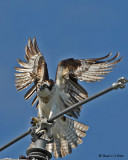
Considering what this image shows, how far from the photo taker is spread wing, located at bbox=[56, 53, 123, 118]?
1042 centimetres

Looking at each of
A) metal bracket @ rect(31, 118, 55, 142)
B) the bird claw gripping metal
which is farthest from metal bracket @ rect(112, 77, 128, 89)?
metal bracket @ rect(31, 118, 55, 142)

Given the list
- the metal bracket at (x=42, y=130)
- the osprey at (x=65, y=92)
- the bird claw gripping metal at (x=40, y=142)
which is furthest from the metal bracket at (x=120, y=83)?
the osprey at (x=65, y=92)

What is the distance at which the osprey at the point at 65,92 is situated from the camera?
10250 mm

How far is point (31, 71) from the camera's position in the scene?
11.3 meters

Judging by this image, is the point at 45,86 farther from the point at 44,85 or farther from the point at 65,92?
the point at 65,92

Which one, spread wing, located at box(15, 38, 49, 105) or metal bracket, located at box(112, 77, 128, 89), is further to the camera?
spread wing, located at box(15, 38, 49, 105)

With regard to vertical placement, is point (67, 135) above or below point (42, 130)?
above

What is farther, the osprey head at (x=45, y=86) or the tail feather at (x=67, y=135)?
the tail feather at (x=67, y=135)

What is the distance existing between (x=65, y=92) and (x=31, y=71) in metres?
1.23

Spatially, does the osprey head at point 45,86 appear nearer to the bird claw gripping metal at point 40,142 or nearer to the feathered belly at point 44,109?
the feathered belly at point 44,109

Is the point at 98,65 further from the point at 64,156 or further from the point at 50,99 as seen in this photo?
the point at 64,156

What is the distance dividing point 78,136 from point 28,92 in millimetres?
1633

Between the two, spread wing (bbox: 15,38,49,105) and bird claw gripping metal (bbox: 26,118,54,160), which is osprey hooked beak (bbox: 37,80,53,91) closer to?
spread wing (bbox: 15,38,49,105)

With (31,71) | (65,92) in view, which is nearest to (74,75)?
(65,92)
